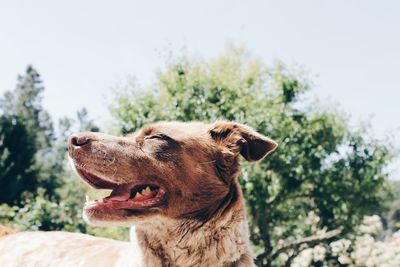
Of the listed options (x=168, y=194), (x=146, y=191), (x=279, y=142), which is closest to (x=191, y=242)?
(x=168, y=194)

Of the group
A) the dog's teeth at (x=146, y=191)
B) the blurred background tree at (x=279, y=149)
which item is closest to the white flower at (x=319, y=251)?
the blurred background tree at (x=279, y=149)

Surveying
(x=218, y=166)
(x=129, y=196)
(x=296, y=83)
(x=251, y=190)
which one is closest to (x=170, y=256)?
(x=129, y=196)

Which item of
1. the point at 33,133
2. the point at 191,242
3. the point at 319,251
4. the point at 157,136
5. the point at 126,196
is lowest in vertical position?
the point at 33,133

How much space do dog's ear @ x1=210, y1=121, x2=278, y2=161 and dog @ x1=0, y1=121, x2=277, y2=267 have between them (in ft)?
0.05

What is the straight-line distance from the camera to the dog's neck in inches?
124

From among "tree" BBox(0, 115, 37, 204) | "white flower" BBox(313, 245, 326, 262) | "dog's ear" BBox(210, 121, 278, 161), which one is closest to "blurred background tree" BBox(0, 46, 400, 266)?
"white flower" BBox(313, 245, 326, 262)

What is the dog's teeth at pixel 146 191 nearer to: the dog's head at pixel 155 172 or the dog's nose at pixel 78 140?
the dog's head at pixel 155 172

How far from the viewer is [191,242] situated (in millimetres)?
3178

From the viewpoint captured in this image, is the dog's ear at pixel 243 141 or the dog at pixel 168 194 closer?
the dog at pixel 168 194

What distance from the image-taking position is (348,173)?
1778cm

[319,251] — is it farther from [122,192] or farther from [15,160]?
[15,160]

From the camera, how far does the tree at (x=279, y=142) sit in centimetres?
1555

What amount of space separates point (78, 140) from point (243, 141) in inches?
43.1

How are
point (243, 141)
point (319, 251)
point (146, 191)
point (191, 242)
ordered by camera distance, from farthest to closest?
point (319, 251) < point (243, 141) < point (146, 191) < point (191, 242)
